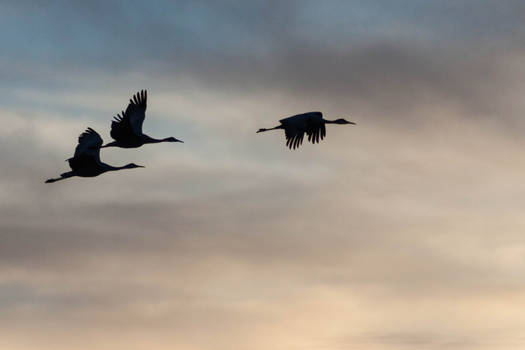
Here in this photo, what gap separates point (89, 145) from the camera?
7481 centimetres

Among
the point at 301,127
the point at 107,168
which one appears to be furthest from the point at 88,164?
the point at 301,127

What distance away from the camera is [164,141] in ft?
239

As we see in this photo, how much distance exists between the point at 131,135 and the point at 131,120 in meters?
1.87

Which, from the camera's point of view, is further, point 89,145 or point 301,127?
point 89,145

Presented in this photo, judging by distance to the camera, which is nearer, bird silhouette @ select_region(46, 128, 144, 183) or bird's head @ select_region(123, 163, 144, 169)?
bird silhouette @ select_region(46, 128, 144, 183)

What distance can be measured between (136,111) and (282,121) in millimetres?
8053

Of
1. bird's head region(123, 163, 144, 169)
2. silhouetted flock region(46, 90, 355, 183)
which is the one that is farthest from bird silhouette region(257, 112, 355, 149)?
bird's head region(123, 163, 144, 169)

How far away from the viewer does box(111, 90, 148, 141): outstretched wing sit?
71.0 m

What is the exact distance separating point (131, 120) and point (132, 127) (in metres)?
1.08

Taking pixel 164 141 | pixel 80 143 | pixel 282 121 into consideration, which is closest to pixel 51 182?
pixel 80 143

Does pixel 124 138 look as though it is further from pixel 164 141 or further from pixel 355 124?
pixel 355 124

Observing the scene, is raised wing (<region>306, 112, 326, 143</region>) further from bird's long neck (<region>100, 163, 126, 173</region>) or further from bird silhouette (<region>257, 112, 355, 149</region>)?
bird's long neck (<region>100, 163, 126, 173</region>)

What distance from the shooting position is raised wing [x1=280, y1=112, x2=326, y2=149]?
7031 cm

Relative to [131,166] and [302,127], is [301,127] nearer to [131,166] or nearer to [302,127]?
[302,127]
